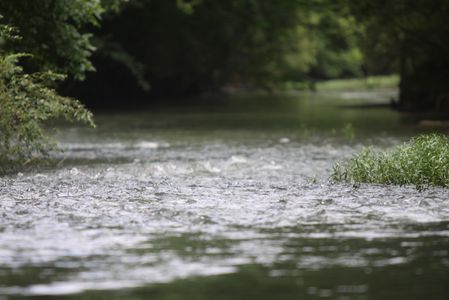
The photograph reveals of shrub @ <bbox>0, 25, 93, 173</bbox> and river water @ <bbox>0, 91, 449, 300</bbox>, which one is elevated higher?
shrub @ <bbox>0, 25, 93, 173</bbox>

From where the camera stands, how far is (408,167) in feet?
53.4

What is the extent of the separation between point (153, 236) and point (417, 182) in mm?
5696

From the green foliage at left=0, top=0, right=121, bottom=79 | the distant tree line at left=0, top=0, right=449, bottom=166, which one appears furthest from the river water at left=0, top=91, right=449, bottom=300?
the distant tree line at left=0, top=0, right=449, bottom=166

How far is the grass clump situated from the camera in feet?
52.5

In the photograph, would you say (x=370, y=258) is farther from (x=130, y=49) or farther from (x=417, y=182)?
(x=130, y=49)

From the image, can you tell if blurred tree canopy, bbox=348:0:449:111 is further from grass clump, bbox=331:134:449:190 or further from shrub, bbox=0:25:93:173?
shrub, bbox=0:25:93:173

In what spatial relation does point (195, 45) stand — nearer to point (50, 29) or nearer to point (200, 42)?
point (200, 42)

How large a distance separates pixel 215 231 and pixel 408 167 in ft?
17.3

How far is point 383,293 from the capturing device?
866 centimetres

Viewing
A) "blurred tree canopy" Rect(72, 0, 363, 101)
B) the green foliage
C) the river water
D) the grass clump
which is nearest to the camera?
the river water

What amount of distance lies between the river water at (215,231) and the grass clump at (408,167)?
38 cm

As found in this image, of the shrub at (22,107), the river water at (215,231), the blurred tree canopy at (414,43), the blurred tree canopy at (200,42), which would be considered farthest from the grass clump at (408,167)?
the blurred tree canopy at (200,42)

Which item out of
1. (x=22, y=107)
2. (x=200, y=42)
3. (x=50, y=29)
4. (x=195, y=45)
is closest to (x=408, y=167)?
(x=22, y=107)

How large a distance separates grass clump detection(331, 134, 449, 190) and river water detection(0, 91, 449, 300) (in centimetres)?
38
